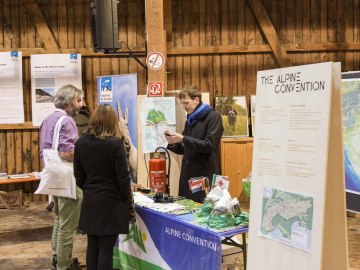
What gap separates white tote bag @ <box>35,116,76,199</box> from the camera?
3.92 meters

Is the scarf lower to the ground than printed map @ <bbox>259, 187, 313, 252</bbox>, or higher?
higher

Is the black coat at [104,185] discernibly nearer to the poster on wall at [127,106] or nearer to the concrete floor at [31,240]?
the concrete floor at [31,240]

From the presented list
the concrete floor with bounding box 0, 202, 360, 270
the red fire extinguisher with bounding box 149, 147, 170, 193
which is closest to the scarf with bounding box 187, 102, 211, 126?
the red fire extinguisher with bounding box 149, 147, 170, 193

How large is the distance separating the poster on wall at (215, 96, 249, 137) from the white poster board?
4.59 metres

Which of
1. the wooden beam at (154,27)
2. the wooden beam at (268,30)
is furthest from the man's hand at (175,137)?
the wooden beam at (268,30)

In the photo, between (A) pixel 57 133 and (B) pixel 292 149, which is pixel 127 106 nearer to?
(A) pixel 57 133

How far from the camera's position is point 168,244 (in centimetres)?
338

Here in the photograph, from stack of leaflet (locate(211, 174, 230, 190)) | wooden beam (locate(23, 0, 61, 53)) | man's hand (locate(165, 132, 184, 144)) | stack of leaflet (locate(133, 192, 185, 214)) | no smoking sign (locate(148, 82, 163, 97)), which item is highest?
wooden beam (locate(23, 0, 61, 53))

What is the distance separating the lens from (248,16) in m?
7.50

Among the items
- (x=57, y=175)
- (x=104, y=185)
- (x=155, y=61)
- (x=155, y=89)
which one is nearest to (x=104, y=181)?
(x=104, y=185)

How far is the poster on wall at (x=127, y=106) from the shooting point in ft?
17.3

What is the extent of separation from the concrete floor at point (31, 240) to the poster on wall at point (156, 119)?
1.34 metres

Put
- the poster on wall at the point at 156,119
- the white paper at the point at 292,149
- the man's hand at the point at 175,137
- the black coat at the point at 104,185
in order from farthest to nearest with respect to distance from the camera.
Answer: the poster on wall at the point at 156,119 < the man's hand at the point at 175,137 < the black coat at the point at 104,185 < the white paper at the point at 292,149

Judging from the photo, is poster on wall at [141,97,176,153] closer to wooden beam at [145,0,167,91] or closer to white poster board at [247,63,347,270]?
wooden beam at [145,0,167,91]
